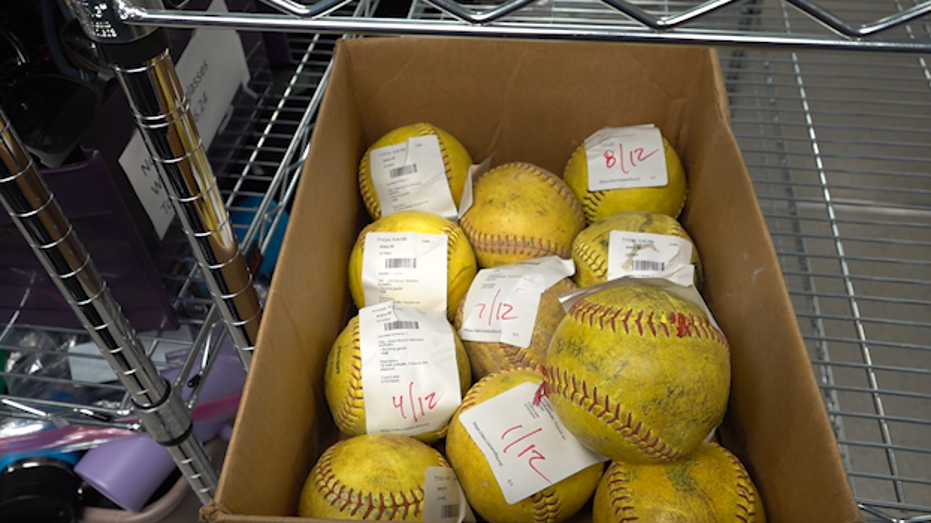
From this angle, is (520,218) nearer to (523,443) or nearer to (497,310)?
(497,310)

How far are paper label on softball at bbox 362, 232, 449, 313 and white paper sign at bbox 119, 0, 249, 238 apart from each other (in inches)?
10.4

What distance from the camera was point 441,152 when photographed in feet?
3.31

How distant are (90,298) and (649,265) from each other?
0.63 m

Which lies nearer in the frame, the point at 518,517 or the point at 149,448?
the point at 518,517

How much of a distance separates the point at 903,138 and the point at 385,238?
1622 millimetres

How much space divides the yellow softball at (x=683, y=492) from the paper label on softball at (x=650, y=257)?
23cm

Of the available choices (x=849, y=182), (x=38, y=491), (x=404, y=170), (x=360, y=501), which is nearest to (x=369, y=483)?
(x=360, y=501)

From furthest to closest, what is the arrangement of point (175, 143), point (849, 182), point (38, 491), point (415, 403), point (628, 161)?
point (849, 182) → point (38, 491) → point (628, 161) → point (415, 403) → point (175, 143)

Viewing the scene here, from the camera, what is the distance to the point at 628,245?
0.87 m

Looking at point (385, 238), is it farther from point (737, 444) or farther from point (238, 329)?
point (737, 444)

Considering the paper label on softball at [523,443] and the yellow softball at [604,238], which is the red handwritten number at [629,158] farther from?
the paper label on softball at [523,443]

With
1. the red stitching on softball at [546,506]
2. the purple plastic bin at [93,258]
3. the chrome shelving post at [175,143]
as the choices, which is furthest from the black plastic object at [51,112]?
the red stitching on softball at [546,506]

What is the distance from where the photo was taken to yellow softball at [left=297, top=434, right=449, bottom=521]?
0.67m

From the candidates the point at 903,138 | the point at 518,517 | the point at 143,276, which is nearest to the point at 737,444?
the point at 518,517
